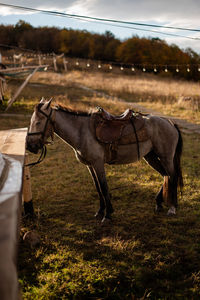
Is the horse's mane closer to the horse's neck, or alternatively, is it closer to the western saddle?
the horse's neck

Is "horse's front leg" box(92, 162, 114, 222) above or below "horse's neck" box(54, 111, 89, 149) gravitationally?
below

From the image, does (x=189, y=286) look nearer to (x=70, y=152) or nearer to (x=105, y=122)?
(x=105, y=122)

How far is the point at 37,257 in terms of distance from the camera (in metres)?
3.23

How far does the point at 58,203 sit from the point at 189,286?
284 cm

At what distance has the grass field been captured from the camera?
8.76ft

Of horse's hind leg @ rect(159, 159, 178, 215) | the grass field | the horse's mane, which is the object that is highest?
the horse's mane

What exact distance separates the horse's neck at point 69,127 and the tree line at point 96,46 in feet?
164

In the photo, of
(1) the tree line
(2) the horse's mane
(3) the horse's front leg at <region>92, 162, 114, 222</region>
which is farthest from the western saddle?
(1) the tree line

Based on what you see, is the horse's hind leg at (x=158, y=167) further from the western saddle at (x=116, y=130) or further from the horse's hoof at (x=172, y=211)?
the western saddle at (x=116, y=130)

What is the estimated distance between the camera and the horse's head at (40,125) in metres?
3.56

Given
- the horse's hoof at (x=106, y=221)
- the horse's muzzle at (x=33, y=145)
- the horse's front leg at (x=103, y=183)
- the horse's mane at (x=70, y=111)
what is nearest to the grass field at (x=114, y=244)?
the horse's hoof at (x=106, y=221)

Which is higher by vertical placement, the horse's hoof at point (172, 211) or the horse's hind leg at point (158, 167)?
the horse's hind leg at point (158, 167)

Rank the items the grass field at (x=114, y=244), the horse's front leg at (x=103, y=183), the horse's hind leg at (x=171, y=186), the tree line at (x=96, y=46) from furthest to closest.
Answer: the tree line at (x=96, y=46), the horse's hind leg at (x=171, y=186), the horse's front leg at (x=103, y=183), the grass field at (x=114, y=244)

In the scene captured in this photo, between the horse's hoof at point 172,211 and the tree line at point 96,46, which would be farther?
the tree line at point 96,46
